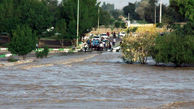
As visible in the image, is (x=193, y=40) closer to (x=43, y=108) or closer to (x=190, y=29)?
(x=190, y=29)

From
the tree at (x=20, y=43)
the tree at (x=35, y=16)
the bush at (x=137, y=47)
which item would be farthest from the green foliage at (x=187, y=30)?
the tree at (x=35, y=16)

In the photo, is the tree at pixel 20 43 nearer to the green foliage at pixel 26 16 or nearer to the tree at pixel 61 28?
the green foliage at pixel 26 16

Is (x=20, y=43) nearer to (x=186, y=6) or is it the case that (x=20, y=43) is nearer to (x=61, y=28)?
(x=186, y=6)

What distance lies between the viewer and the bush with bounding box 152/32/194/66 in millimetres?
30531

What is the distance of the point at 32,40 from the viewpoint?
127 feet

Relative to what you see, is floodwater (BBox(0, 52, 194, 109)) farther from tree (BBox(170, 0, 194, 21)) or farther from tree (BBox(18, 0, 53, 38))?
tree (BBox(18, 0, 53, 38))

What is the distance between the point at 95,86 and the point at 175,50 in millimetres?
10325

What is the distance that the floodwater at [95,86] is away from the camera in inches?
651

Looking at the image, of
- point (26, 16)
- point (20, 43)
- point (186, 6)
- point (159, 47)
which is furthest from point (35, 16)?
point (159, 47)

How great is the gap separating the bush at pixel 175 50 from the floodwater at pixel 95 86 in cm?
66

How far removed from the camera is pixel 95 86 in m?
21.6

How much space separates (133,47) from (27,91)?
46.1ft

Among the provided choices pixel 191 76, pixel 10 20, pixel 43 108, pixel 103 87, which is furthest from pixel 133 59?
pixel 10 20

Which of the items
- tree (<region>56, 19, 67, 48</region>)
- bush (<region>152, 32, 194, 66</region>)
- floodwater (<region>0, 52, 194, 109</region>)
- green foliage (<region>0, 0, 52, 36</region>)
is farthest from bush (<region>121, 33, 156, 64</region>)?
green foliage (<region>0, 0, 52, 36</region>)
